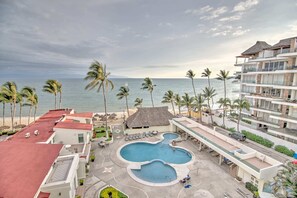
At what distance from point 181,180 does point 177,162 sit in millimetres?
5367

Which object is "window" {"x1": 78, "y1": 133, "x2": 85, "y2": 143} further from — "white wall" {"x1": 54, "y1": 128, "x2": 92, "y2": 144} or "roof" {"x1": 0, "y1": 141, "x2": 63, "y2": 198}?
"roof" {"x1": 0, "y1": 141, "x2": 63, "y2": 198}

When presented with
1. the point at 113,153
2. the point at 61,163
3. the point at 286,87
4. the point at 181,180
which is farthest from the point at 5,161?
the point at 286,87

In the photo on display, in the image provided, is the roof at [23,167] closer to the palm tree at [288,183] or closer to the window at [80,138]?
the window at [80,138]

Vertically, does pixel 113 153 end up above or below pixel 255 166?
below

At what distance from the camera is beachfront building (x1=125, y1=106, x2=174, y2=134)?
35.2 m

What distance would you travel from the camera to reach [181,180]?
19.0 m

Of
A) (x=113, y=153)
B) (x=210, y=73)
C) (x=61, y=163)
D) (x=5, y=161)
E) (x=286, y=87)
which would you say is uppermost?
(x=210, y=73)

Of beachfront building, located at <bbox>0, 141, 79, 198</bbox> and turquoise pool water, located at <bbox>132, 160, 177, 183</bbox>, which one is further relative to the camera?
turquoise pool water, located at <bbox>132, 160, 177, 183</bbox>

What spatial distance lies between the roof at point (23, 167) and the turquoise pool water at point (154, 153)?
12.7 metres

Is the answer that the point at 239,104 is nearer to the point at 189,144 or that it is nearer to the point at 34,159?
the point at 189,144

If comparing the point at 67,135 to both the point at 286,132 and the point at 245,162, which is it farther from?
the point at 286,132

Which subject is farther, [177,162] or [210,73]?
[210,73]

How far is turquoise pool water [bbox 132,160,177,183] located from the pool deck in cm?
142

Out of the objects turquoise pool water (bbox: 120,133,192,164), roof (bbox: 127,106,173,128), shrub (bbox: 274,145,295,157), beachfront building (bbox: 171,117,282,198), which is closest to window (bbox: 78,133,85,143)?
turquoise pool water (bbox: 120,133,192,164)
